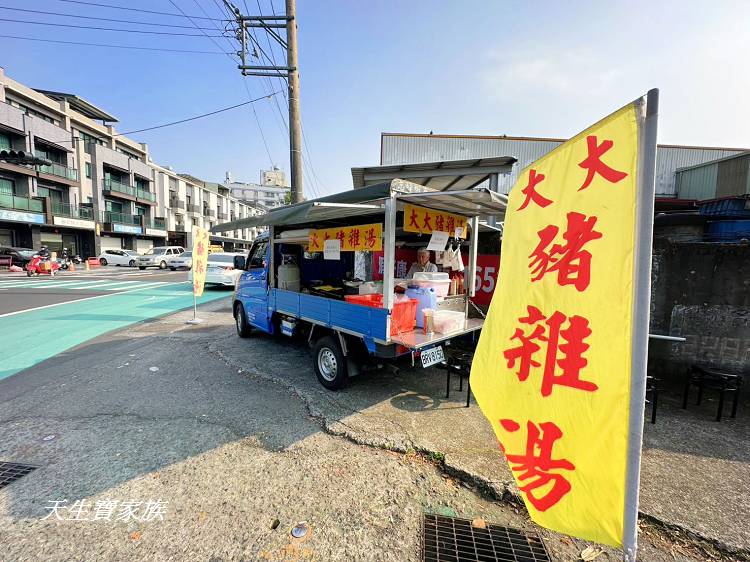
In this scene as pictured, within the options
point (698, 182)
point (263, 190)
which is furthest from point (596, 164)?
point (263, 190)

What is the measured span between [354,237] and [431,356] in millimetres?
1733

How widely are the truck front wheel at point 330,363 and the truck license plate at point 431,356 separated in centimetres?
101

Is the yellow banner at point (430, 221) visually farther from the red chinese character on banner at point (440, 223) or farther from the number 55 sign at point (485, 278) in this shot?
the number 55 sign at point (485, 278)

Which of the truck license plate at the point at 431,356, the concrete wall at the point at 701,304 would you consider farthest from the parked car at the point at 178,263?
the concrete wall at the point at 701,304

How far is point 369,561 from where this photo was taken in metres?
1.90

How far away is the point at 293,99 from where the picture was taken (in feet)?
29.3

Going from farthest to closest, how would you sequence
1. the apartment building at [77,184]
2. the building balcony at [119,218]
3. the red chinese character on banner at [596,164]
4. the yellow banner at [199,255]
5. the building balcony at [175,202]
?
the building balcony at [175,202]
the building balcony at [119,218]
the apartment building at [77,184]
the yellow banner at [199,255]
the red chinese character on banner at [596,164]

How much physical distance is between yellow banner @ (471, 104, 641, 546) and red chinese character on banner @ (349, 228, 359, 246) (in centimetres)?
258

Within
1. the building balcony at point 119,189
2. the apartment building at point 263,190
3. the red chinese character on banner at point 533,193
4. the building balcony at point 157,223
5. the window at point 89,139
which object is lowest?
the red chinese character on banner at point 533,193

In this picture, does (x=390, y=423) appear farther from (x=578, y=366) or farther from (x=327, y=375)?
→ (x=578, y=366)

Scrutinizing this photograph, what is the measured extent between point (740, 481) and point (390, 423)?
2.80m

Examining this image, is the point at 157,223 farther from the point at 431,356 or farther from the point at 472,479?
the point at 472,479

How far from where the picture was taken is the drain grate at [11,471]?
258 cm

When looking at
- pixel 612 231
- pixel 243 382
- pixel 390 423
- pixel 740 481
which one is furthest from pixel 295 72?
pixel 740 481
